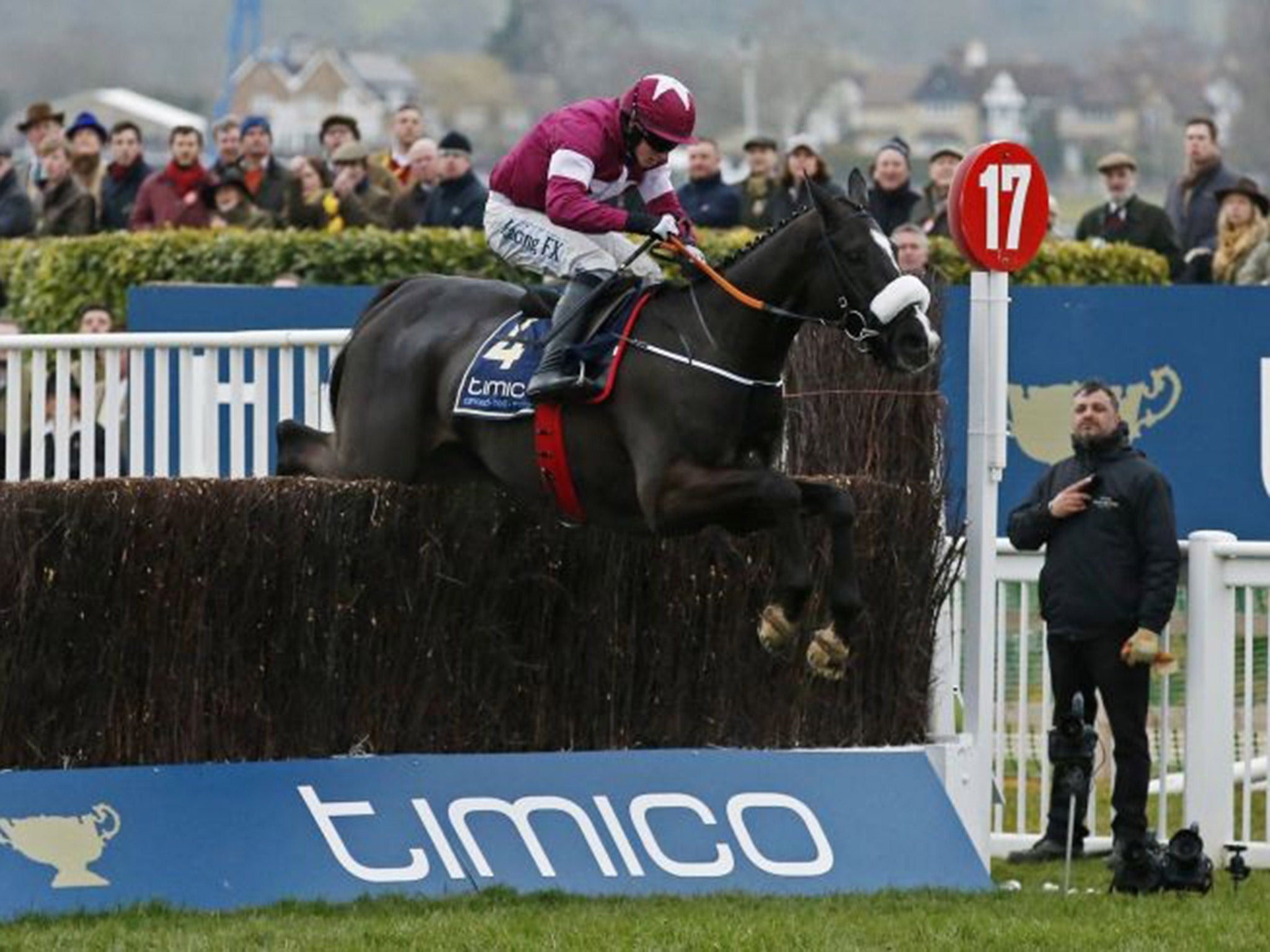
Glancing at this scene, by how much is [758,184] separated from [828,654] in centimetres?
883

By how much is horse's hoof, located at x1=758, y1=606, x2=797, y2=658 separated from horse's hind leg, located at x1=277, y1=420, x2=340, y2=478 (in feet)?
7.09

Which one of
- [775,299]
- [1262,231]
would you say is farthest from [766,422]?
[1262,231]

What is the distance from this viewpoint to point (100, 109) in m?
47.9

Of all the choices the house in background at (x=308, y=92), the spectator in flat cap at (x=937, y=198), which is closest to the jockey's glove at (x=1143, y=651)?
the spectator in flat cap at (x=937, y=198)

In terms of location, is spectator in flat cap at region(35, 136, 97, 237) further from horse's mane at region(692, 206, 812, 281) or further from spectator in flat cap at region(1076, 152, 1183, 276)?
horse's mane at region(692, 206, 812, 281)

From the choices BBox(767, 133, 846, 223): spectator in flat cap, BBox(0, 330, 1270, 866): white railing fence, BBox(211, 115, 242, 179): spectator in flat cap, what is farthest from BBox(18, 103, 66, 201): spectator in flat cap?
BBox(0, 330, 1270, 866): white railing fence

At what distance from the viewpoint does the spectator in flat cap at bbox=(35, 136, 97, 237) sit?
746 inches

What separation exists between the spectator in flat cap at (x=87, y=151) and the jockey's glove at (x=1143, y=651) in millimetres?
11084

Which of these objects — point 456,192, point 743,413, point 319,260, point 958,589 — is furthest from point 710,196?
point 743,413

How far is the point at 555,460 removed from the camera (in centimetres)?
949

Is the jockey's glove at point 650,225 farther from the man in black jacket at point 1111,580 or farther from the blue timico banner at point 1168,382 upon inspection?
the blue timico banner at point 1168,382

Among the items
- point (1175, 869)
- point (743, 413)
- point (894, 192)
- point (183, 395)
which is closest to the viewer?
point (743, 413)

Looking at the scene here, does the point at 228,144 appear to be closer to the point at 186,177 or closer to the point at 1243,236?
the point at 186,177

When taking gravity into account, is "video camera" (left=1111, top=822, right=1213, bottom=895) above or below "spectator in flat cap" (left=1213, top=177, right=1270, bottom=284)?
below
